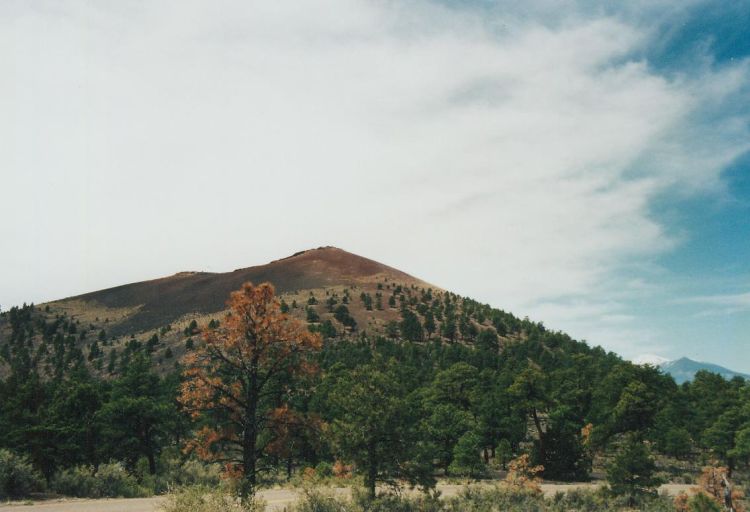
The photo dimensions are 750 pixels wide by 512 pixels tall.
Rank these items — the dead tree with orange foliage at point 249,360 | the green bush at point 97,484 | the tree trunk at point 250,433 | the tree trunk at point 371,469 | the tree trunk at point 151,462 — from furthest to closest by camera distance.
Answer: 1. the tree trunk at point 151,462
2. the green bush at point 97,484
3. the tree trunk at point 371,469
4. the dead tree with orange foliage at point 249,360
5. the tree trunk at point 250,433

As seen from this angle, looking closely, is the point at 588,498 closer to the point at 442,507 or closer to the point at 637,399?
the point at 442,507

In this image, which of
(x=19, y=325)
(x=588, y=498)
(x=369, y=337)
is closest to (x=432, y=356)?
(x=369, y=337)

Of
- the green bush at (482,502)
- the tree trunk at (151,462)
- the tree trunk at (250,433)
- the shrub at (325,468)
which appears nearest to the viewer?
the tree trunk at (250,433)

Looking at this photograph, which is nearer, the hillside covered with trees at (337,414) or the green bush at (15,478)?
the hillside covered with trees at (337,414)

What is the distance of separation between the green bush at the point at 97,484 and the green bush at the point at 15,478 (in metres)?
1.48

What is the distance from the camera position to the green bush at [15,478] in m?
23.1

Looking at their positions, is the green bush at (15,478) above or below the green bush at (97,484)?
above

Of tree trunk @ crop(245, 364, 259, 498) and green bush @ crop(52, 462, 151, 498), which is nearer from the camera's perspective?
tree trunk @ crop(245, 364, 259, 498)

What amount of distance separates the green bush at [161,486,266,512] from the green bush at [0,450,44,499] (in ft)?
46.1

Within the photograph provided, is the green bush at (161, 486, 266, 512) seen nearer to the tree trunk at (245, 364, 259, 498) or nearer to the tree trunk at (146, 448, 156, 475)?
the tree trunk at (245, 364, 259, 498)

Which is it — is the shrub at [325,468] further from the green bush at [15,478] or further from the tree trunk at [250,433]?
the tree trunk at [250,433]

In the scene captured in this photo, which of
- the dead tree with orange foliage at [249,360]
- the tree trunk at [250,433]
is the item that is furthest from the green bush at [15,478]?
the tree trunk at [250,433]

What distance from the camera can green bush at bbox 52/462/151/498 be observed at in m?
25.6

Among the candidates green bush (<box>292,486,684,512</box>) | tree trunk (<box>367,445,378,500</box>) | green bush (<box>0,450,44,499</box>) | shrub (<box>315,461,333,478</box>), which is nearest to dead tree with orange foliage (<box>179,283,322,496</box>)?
green bush (<box>292,486,684,512</box>)
